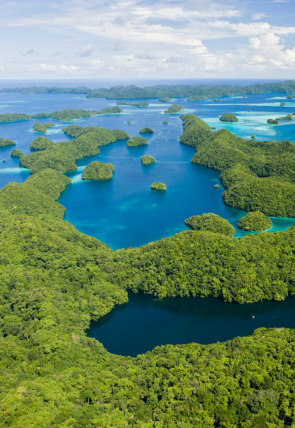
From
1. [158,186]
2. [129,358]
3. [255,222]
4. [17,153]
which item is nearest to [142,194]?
[158,186]

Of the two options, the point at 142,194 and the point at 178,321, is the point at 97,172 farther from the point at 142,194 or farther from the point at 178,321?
the point at 178,321

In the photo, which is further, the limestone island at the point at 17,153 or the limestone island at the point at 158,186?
the limestone island at the point at 17,153

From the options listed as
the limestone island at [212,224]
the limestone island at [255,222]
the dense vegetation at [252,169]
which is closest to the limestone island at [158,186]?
the dense vegetation at [252,169]

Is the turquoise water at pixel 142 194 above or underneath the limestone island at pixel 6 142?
above

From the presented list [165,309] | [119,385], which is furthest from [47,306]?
[165,309]

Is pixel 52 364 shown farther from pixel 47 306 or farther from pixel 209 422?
pixel 209 422

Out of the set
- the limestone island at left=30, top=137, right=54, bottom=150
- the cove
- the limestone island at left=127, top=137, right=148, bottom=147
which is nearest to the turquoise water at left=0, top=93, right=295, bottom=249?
the limestone island at left=127, top=137, right=148, bottom=147

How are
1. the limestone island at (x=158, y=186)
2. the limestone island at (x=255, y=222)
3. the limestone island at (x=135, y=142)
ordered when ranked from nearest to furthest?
1. the limestone island at (x=255, y=222)
2. the limestone island at (x=158, y=186)
3. the limestone island at (x=135, y=142)

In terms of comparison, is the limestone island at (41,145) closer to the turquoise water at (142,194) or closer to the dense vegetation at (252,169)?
the turquoise water at (142,194)
